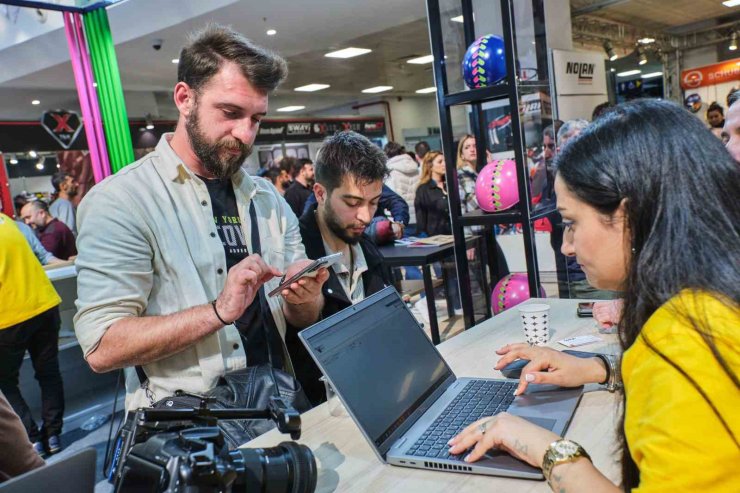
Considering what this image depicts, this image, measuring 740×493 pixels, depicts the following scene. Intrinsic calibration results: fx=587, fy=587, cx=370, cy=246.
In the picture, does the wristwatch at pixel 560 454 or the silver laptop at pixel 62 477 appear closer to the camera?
the silver laptop at pixel 62 477

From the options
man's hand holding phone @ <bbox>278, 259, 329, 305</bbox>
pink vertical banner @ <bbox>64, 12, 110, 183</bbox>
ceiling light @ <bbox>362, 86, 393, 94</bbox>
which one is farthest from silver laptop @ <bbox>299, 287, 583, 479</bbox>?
ceiling light @ <bbox>362, 86, 393, 94</bbox>

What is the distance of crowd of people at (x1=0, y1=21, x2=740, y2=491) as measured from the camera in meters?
0.68

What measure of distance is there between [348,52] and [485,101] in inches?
236

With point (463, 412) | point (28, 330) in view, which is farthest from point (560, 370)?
point (28, 330)

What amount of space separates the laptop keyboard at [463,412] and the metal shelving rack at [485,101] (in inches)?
60.5

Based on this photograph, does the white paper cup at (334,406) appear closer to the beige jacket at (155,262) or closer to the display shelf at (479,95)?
the beige jacket at (155,262)

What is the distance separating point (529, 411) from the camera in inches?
46.7

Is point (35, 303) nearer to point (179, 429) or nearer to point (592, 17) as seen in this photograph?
point (179, 429)

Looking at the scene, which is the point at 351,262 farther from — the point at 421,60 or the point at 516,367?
the point at 421,60

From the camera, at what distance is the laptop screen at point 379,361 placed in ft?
3.54

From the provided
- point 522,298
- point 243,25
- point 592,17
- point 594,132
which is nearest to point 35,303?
point 522,298

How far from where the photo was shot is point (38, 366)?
3.64 m

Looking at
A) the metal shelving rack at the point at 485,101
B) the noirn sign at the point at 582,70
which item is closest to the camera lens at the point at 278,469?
the metal shelving rack at the point at 485,101

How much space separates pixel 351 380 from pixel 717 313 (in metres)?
0.63
